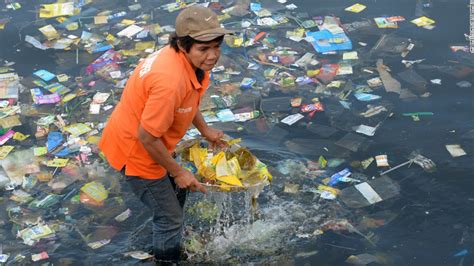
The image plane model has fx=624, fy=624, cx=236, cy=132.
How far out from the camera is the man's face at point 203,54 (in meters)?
3.00

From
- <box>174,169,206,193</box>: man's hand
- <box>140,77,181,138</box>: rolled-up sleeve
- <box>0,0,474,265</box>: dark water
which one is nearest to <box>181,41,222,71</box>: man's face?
<box>140,77,181,138</box>: rolled-up sleeve

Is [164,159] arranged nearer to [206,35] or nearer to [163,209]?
[163,209]

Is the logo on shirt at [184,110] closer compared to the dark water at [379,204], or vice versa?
the logo on shirt at [184,110]

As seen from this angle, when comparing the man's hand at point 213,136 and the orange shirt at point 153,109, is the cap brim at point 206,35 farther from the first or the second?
the man's hand at point 213,136

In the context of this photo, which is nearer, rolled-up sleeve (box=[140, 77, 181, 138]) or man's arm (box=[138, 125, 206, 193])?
rolled-up sleeve (box=[140, 77, 181, 138])

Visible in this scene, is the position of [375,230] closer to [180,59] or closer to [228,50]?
[180,59]

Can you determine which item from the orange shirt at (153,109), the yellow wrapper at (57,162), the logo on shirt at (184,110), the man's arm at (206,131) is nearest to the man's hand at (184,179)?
the orange shirt at (153,109)

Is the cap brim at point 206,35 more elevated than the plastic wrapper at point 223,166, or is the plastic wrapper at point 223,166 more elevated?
the cap brim at point 206,35

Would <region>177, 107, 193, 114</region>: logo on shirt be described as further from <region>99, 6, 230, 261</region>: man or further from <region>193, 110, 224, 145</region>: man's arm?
<region>193, 110, 224, 145</region>: man's arm

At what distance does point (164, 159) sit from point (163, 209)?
416 millimetres

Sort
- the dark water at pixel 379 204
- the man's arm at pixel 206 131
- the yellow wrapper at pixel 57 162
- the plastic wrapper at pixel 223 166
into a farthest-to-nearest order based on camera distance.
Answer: the yellow wrapper at pixel 57 162, the dark water at pixel 379 204, the man's arm at pixel 206 131, the plastic wrapper at pixel 223 166

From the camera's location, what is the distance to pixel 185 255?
3.87m

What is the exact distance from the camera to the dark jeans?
3383 mm

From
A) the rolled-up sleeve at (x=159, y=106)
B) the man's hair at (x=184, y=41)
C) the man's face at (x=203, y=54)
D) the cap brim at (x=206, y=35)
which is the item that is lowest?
the rolled-up sleeve at (x=159, y=106)
